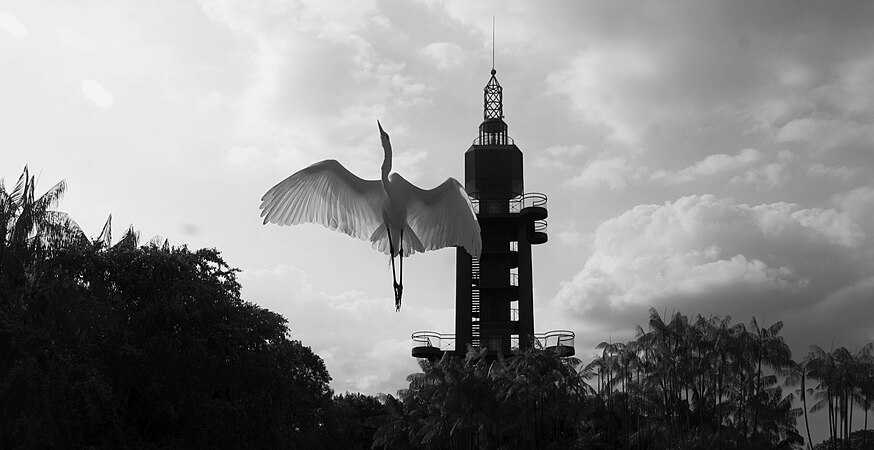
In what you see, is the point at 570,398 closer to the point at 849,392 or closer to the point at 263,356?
the point at 849,392

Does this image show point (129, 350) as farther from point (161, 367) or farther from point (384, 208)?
point (384, 208)

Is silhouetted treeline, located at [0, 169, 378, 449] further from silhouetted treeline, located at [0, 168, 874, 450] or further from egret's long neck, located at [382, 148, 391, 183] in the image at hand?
egret's long neck, located at [382, 148, 391, 183]

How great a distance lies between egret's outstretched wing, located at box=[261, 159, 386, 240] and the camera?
525 inches

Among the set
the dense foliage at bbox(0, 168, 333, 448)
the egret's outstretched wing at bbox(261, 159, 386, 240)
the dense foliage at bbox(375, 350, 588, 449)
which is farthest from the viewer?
the dense foliage at bbox(375, 350, 588, 449)

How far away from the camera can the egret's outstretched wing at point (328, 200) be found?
1333cm

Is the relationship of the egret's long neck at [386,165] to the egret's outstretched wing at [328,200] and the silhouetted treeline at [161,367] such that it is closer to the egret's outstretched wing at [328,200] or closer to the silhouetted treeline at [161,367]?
the egret's outstretched wing at [328,200]

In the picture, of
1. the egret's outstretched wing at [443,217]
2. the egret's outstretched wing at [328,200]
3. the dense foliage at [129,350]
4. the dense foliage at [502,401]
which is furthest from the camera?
the dense foliage at [502,401]

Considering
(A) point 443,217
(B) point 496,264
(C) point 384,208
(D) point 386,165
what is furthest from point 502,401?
(D) point 386,165

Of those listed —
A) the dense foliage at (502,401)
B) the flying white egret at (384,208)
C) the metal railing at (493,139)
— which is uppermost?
the metal railing at (493,139)

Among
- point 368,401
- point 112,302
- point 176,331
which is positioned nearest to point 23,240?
point 112,302

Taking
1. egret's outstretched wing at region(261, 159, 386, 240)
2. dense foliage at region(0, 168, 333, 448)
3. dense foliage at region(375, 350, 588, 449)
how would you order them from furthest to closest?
dense foliage at region(375, 350, 588, 449), dense foliage at region(0, 168, 333, 448), egret's outstretched wing at region(261, 159, 386, 240)

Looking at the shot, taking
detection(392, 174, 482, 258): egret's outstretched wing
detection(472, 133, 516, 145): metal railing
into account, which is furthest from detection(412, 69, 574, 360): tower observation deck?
detection(392, 174, 482, 258): egret's outstretched wing

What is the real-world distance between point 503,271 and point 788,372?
1416 cm

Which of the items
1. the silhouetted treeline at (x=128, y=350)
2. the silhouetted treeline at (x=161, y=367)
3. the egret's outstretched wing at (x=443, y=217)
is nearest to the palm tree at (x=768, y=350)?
the silhouetted treeline at (x=161, y=367)
